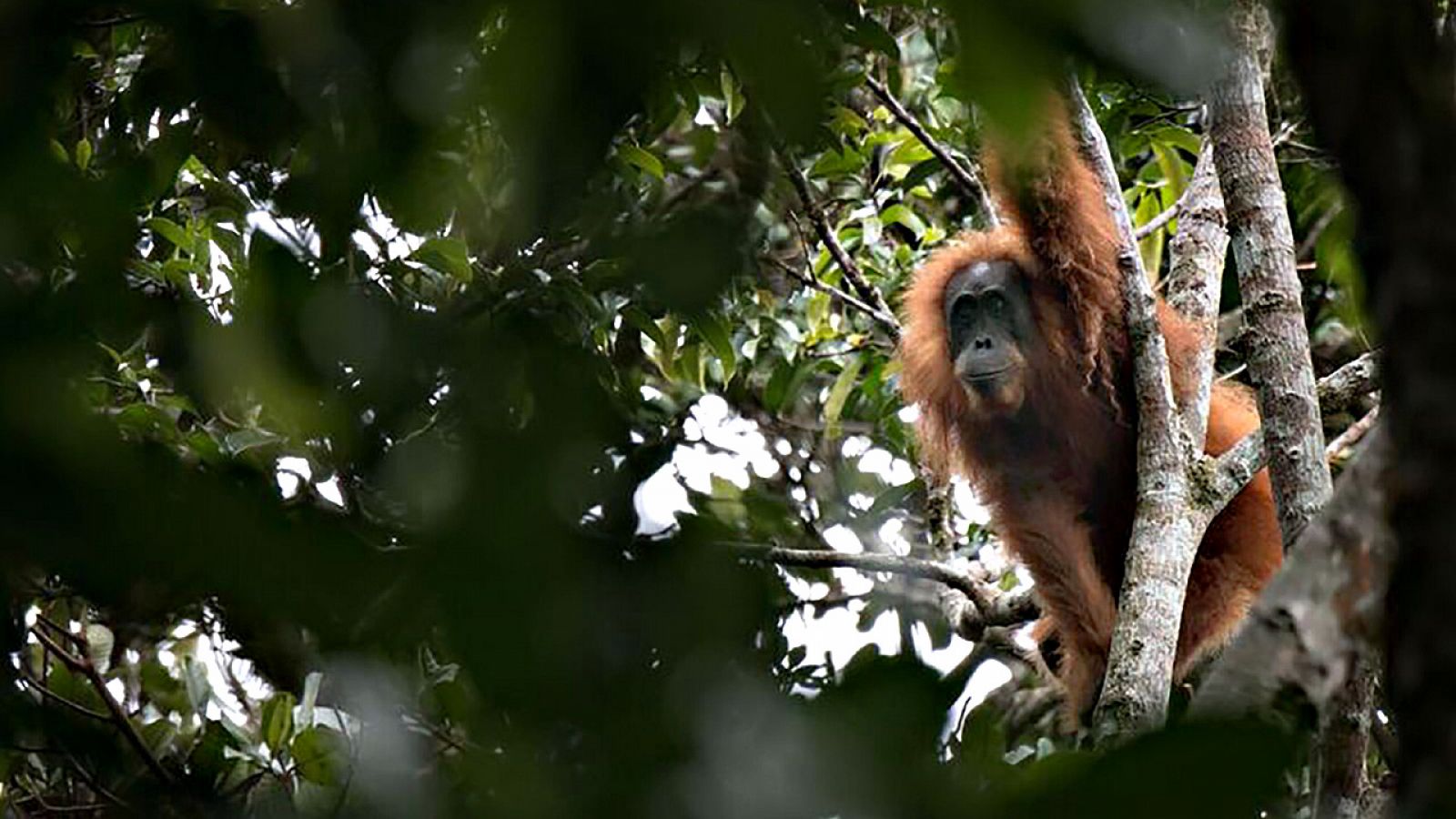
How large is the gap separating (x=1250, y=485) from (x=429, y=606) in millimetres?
6026

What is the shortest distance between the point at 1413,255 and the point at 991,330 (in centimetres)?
568

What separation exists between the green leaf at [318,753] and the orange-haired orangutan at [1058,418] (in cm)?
333

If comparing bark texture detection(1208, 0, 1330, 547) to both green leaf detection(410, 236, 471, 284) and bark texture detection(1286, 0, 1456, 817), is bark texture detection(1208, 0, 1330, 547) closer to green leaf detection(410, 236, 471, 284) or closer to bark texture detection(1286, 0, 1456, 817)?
green leaf detection(410, 236, 471, 284)

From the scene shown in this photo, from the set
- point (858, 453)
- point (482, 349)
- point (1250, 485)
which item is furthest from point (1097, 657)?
point (482, 349)

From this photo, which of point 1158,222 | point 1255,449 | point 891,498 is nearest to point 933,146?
point 1158,222

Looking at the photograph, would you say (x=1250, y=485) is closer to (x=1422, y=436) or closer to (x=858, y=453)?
(x=858, y=453)

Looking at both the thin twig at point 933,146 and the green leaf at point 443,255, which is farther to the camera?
the thin twig at point 933,146

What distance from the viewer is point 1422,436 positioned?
2.95 feet

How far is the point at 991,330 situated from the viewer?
21.5 feet

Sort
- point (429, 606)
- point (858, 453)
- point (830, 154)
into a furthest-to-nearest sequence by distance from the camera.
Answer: point (858, 453), point (830, 154), point (429, 606)

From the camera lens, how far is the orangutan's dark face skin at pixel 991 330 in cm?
647

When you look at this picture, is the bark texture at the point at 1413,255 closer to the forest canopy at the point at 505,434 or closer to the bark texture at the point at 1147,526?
the forest canopy at the point at 505,434

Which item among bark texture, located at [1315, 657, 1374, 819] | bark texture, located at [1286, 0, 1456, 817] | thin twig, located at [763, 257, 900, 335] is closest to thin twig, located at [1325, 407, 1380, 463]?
thin twig, located at [763, 257, 900, 335]

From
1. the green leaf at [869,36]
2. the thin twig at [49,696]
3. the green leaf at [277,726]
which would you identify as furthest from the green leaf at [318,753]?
the green leaf at [869,36]
